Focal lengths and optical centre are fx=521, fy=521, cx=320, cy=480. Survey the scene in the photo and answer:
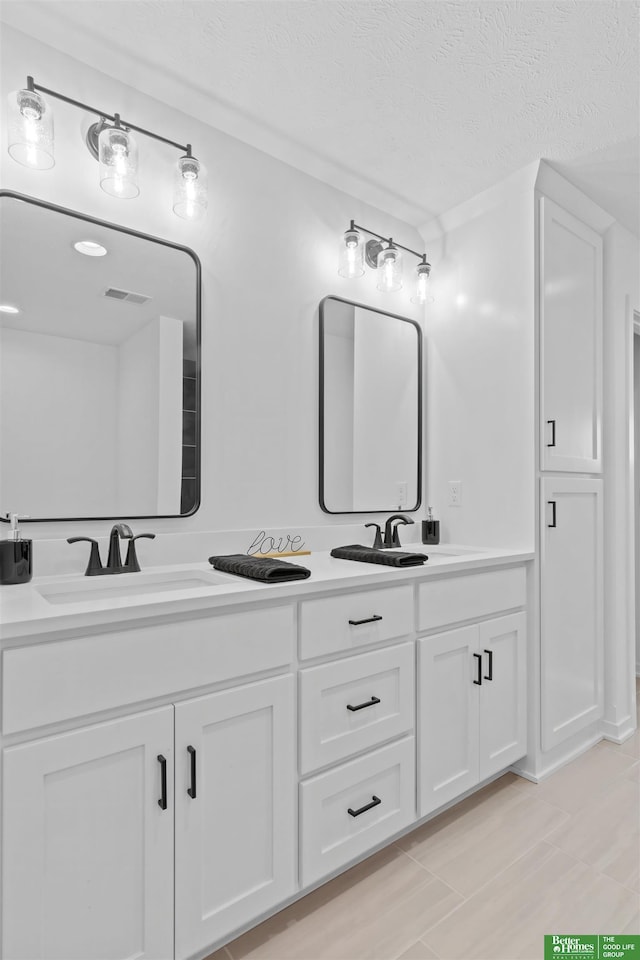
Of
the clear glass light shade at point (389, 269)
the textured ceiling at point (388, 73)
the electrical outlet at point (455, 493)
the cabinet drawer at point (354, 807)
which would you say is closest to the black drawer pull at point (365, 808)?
the cabinet drawer at point (354, 807)

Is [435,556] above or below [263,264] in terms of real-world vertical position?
below

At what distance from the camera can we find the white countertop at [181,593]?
3.40 ft

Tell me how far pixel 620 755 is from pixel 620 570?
819mm

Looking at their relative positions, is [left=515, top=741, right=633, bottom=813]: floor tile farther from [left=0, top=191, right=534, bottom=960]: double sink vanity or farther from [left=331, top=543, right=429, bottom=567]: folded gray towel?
[left=331, top=543, right=429, bottom=567]: folded gray towel

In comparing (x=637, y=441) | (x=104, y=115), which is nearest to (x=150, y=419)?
(x=104, y=115)

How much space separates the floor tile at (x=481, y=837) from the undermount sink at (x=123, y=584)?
1102 mm

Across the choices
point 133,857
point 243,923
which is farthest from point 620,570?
point 133,857

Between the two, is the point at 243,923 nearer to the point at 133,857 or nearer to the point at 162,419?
the point at 133,857

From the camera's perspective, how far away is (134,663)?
113 centimetres

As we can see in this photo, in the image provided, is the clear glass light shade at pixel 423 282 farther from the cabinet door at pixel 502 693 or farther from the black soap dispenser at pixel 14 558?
the black soap dispenser at pixel 14 558

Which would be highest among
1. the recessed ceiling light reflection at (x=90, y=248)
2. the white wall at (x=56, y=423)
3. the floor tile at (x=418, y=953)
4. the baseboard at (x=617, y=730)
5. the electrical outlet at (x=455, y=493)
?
the recessed ceiling light reflection at (x=90, y=248)

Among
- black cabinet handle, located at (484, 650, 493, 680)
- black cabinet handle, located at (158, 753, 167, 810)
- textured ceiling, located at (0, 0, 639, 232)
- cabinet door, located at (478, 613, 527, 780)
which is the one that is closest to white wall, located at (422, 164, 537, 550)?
textured ceiling, located at (0, 0, 639, 232)

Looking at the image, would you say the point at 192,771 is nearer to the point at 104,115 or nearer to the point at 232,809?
the point at 232,809

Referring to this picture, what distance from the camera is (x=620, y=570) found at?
2504 millimetres
